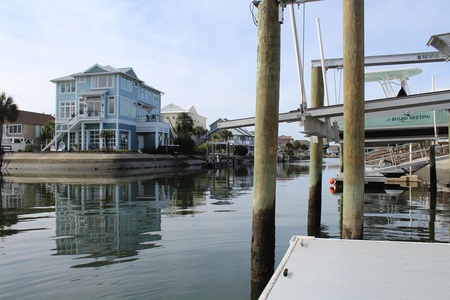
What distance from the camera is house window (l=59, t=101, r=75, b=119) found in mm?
51875

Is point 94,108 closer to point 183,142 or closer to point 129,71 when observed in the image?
point 129,71

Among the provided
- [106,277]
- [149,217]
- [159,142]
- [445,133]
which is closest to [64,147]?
[159,142]

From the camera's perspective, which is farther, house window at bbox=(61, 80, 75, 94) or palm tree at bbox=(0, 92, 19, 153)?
house window at bbox=(61, 80, 75, 94)

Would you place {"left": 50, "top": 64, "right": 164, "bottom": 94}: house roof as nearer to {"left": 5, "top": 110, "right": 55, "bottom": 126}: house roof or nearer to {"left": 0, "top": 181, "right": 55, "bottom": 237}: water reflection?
{"left": 5, "top": 110, "right": 55, "bottom": 126}: house roof

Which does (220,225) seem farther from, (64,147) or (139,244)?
(64,147)

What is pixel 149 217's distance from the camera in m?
13.2

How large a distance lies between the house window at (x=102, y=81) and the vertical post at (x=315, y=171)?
42411 millimetres

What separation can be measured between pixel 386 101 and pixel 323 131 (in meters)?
2.25

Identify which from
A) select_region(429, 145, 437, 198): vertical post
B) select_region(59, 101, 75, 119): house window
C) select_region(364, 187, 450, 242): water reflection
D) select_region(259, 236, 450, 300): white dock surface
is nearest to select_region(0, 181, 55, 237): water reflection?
select_region(259, 236, 450, 300): white dock surface

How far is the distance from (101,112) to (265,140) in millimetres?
46828

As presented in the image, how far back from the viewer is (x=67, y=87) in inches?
2080

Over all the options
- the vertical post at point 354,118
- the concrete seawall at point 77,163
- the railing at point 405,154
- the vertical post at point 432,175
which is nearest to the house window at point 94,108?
the concrete seawall at point 77,163

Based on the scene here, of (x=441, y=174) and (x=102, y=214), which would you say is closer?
(x=102, y=214)

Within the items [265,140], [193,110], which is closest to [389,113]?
[265,140]
